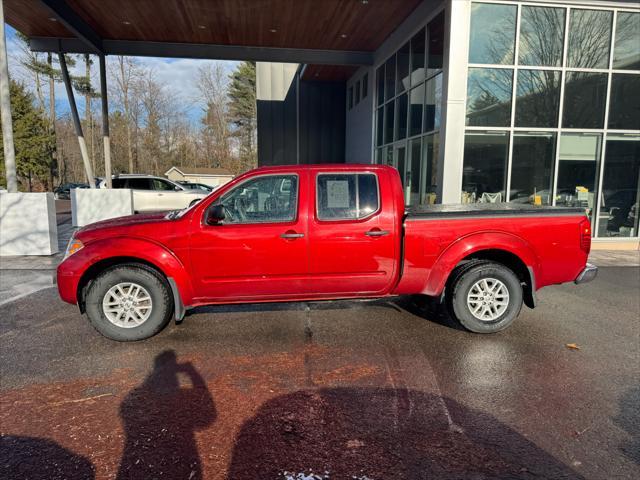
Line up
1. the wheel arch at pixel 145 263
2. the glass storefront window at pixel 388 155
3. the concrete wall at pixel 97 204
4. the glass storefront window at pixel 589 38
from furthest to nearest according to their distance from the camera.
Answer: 1. the glass storefront window at pixel 388 155
2. the concrete wall at pixel 97 204
3. the glass storefront window at pixel 589 38
4. the wheel arch at pixel 145 263

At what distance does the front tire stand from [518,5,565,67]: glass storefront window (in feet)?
31.8

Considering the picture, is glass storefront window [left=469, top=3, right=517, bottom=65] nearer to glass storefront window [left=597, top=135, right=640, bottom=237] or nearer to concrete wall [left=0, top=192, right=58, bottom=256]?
glass storefront window [left=597, top=135, right=640, bottom=237]

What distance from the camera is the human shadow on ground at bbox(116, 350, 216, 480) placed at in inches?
100

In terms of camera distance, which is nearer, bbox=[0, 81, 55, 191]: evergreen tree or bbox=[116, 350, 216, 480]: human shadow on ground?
bbox=[116, 350, 216, 480]: human shadow on ground

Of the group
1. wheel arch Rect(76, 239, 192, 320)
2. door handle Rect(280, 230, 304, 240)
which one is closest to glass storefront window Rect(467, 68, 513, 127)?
door handle Rect(280, 230, 304, 240)

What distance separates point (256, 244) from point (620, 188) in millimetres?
10283

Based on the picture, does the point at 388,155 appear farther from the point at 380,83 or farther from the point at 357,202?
the point at 357,202

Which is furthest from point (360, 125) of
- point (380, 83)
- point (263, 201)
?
point (263, 201)

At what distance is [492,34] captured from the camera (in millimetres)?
10008

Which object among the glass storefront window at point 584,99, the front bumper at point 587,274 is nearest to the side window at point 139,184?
the glass storefront window at point 584,99

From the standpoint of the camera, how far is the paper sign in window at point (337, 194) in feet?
15.3

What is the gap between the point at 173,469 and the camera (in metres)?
2.53

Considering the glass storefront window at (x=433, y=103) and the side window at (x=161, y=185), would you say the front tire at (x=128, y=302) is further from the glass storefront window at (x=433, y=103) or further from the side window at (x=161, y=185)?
the side window at (x=161, y=185)

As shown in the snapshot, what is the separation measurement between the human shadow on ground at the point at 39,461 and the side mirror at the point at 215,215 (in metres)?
2.30
